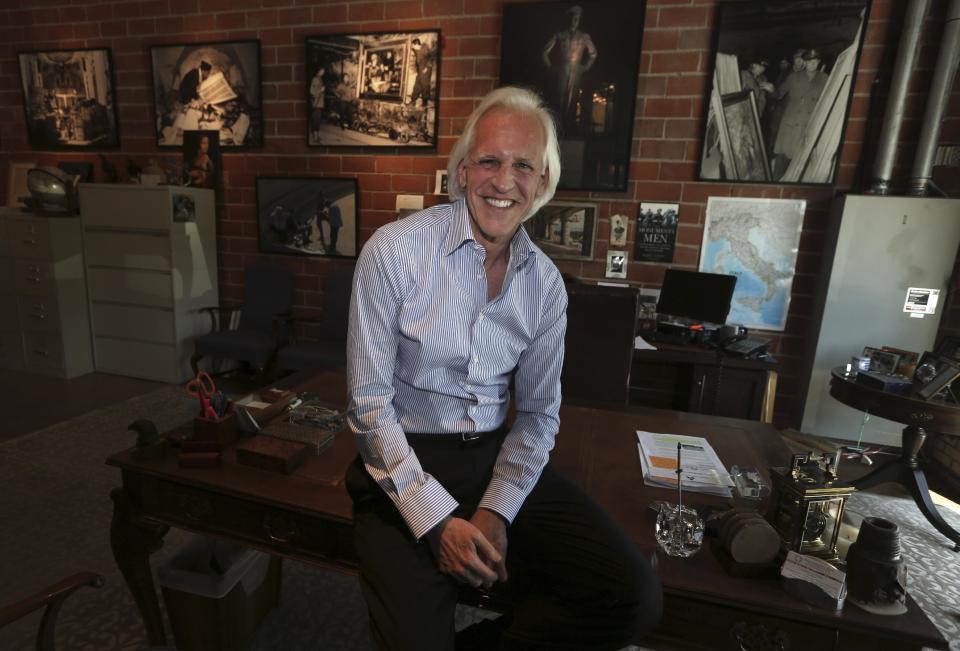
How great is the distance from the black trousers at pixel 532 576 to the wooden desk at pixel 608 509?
7 cm

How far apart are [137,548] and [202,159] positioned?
4078 mm

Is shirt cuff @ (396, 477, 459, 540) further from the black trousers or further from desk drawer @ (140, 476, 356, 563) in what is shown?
desk drawer @ (140, 476, 356, 563)

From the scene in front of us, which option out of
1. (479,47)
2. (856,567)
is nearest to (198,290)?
(479,47)

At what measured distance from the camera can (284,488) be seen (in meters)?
1.34

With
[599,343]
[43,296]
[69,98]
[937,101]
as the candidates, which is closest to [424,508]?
[599,343]

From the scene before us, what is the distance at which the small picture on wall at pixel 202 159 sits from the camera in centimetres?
459

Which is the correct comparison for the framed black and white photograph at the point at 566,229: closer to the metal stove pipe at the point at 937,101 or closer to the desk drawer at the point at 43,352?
the metal stove pipe at the point at 937,101

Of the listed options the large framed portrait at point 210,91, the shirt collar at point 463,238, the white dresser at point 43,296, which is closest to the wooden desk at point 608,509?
the shirt collar at point 463,238

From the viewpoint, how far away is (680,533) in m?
1.17

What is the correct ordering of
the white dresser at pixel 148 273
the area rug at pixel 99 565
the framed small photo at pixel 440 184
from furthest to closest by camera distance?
1. the white dresser at pixel 148 273
2. the framed small photo at pixel 440 184
3. the area rug at pixel 99 565

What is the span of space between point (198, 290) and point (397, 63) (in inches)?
104

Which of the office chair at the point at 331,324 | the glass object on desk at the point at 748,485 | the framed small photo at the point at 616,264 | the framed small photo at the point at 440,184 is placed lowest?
the office chair at the point at 331,324

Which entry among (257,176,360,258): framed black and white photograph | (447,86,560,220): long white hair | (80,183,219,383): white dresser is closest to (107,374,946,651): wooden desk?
(447,86,560,220): long white hair

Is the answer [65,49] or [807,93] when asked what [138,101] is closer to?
[65,49]
